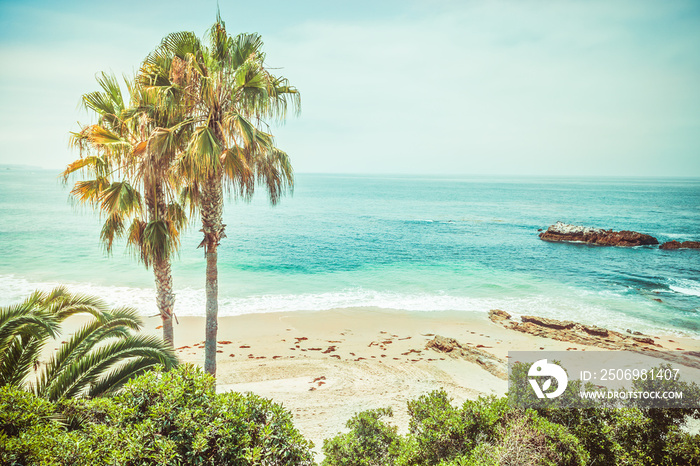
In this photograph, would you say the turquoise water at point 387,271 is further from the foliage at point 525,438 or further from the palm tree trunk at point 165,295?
the foliage at point 525,438

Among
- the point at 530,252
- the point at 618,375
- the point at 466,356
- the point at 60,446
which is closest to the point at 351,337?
the point at 466,356

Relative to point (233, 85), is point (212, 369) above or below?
below

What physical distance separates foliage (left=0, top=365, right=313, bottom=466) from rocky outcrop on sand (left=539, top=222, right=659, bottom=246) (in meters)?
45.6

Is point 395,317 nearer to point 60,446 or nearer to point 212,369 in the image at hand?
point 212,369

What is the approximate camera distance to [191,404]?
180 inches

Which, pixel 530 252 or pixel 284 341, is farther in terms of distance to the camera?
pixel 530 252

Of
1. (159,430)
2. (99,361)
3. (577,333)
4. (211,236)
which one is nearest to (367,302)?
Result: (577,333)

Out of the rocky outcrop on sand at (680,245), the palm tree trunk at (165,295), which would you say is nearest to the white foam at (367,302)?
the palm tree trunk at (165,295)

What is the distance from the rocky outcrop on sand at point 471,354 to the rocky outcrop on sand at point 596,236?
34157 millimetres

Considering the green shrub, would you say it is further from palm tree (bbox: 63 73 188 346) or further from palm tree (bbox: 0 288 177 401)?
palm tree (bbox: 63 73 188 346)

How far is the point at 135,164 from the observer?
815 cm

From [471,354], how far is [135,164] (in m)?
12.7

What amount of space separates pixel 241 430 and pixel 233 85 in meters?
6.44

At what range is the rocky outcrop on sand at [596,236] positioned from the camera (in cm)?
4041
